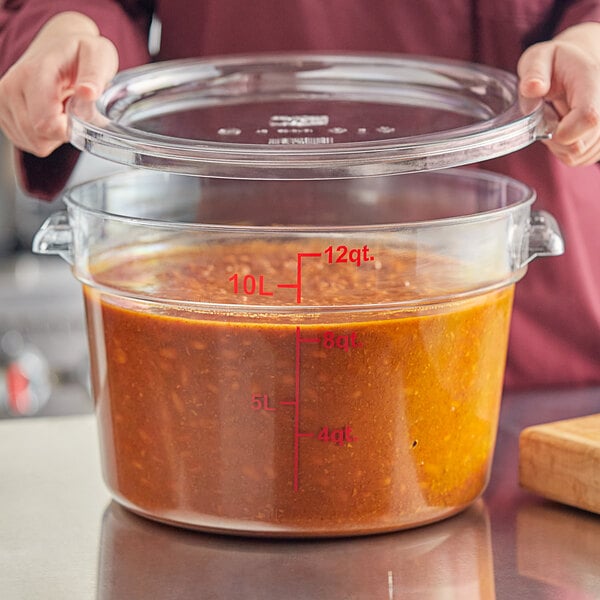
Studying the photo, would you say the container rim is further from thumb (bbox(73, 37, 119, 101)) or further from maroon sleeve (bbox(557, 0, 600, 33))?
maroon sleeve (bbox(557, 0, 600, 33))

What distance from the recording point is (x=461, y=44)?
3.73 feet

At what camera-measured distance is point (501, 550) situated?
0.80 m

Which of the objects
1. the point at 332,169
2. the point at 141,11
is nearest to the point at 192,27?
the point at 141,11

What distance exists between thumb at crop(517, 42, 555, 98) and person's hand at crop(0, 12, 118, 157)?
1.05 feet

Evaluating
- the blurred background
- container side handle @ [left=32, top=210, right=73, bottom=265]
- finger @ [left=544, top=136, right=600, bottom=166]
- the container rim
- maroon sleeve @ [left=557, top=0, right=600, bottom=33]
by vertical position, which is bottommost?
the blurred background

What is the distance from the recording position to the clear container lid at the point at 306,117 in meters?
0.72

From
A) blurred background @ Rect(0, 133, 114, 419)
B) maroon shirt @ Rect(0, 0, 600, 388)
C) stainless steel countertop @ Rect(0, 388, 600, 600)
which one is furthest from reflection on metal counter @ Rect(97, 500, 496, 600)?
blurred background @ Rect(0, 133, 114, 419)

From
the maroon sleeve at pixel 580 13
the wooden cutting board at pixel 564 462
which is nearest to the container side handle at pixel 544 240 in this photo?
the wooden cutting board at pixel 564 462

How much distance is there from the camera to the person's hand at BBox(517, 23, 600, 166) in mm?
813

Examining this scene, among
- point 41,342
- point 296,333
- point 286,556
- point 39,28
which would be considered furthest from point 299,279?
point 41,342

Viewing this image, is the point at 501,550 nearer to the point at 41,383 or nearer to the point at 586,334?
the point at 586,334

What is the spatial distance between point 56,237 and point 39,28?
10.7 inches

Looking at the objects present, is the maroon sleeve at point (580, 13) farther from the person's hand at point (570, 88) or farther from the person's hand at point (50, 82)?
the person's hand at point (50, 82)

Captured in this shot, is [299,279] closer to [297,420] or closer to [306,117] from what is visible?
[297,420]
